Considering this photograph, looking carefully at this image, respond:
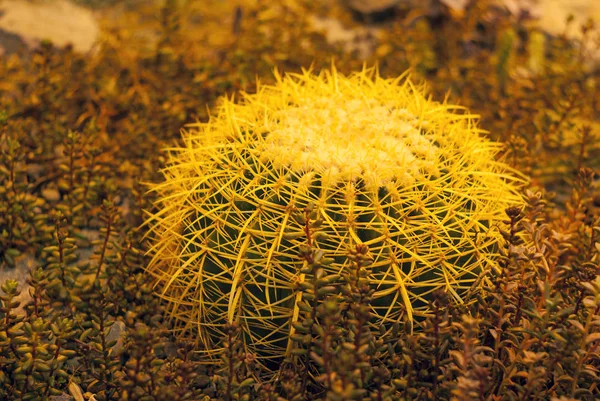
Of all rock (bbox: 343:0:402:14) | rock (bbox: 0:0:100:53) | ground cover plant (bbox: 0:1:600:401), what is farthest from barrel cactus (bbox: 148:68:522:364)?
rock (bbox: 343:0:402:14)

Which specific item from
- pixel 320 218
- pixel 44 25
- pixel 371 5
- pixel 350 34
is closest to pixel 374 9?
pixel 371 5

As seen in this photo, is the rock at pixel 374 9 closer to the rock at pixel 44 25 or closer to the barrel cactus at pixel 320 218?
the rock at pixel 44 25

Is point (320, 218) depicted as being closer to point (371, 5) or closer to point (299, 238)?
point (299, 238)

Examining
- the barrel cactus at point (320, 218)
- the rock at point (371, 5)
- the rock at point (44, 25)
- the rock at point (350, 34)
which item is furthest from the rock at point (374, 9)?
the barrel cactus at point (320, 218)

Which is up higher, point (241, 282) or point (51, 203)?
point (241, 282)

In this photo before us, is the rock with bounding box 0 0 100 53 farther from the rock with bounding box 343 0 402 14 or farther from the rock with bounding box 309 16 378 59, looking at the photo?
the rock with bounding box 343 0 402 14

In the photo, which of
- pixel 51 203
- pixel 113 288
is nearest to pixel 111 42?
pixel 51 203

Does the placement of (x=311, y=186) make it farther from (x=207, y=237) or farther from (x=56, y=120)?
(x=56, y=120)
